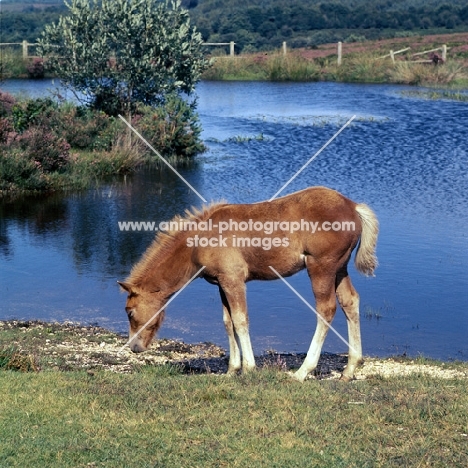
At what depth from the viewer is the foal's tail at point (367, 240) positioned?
8.80 meters

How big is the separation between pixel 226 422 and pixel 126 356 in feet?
11.6

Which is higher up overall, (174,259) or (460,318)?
(174,259)

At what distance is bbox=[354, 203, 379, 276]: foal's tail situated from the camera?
8.80 meters

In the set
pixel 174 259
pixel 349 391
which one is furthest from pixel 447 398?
pixel 174 259

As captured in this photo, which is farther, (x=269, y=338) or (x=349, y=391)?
(x=269, y=338)

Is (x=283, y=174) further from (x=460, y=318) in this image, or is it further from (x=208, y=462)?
(x=208, y=462)

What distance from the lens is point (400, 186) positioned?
848 inches

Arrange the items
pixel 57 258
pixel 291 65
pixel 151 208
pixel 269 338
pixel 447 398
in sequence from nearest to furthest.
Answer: pixel 447 398 < pixel 269 338 < pixel 57 258 < pixel 151 208 < pixel 291 65

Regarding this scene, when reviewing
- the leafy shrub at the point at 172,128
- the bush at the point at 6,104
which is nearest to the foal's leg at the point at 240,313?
the leafy shrub at the point at 172,128

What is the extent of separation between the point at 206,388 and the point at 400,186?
1506cm

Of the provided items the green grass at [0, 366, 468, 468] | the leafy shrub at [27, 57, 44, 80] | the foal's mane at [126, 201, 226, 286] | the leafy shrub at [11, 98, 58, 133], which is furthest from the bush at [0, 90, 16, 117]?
the leafy shrub at [27, 57, 44, 80]

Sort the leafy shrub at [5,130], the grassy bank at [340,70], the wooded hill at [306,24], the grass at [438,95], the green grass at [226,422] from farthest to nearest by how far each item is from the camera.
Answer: the wooded hill at [306,24], the grassy bank at [340,70], the grass at [438,95], the leafy shrub at [5,130], the green grass at [226,422]

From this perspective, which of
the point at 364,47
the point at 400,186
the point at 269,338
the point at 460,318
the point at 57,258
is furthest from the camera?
the point at 364,47

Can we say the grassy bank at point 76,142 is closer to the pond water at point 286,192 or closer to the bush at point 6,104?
the bush at point 6,104
